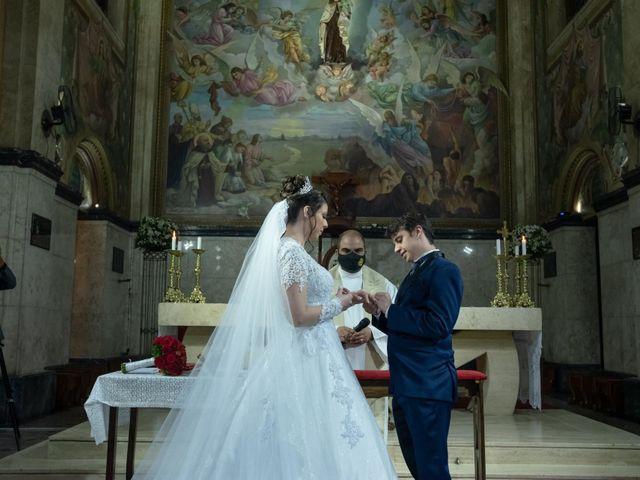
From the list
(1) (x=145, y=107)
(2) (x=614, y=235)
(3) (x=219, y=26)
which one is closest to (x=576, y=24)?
(2) (x=614, y=235)

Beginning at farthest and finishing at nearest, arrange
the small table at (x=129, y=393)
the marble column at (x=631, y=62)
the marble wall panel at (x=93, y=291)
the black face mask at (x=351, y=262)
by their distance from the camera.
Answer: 1. the marble wall panel at (x=93, y=291)
2. the marble column at (x=631, y=62)
3. the black face mask at (x=351, y=262)
4. the small table at (x=129, y=393)

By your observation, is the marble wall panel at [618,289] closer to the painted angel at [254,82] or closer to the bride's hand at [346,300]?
the bride's hand at [346,300]

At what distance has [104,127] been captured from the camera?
12.7 metres

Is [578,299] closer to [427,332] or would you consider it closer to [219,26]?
[219,26]

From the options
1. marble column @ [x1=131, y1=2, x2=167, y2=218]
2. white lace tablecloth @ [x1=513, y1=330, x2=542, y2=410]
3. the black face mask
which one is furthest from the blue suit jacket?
marble column @ [x1=131, y1=2, x2=167, y2=218]

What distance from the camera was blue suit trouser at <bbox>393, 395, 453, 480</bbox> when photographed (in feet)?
12.3

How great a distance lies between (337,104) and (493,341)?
7435 mm

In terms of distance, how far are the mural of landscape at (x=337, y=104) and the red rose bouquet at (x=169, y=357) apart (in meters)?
9.19

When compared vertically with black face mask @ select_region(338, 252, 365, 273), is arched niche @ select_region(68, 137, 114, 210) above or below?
above

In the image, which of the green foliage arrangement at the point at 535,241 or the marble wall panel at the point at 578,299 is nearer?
the green foliage arrangement at the point at 535,241

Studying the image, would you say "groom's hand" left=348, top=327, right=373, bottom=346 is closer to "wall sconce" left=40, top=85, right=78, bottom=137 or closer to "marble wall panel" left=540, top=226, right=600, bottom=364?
"wall sconce" left=40, top=85, right=78, bottom=137

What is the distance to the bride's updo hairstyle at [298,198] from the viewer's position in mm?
4191

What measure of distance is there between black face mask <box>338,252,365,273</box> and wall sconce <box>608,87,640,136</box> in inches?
190

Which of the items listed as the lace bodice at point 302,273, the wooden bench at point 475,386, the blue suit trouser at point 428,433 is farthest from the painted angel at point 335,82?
the blue suit trouser at point 428,433
